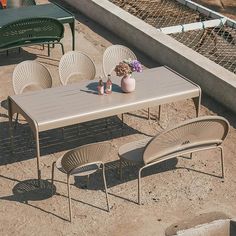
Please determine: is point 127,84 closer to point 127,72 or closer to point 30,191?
point 127,72

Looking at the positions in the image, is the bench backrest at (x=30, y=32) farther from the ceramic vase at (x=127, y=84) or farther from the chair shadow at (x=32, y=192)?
the chair shadow at (x=32, y=192)

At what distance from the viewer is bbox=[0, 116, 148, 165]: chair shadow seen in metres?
8.93

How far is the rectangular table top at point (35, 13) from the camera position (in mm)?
11555

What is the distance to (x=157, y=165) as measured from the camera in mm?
8727

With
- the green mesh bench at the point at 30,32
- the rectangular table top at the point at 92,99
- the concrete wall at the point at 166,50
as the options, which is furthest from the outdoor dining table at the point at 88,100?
the green mesh bench at the point at 30,32

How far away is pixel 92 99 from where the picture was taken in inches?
334

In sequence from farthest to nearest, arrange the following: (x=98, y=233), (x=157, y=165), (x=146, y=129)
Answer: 1. (x=146, y=129)
2. (x=157, y=165)
3. (x=98, y=233)

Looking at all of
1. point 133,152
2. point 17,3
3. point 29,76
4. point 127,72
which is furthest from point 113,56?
point 17,3

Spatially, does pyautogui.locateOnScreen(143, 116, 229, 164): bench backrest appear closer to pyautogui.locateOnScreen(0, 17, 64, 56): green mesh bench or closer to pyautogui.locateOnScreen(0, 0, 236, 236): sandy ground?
pyautogui.locateOnScreen(0, 0, 236, 236): sandy ground

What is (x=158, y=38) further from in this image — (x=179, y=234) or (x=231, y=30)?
(x=179, y=234)

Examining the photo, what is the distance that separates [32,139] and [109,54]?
1875 mm

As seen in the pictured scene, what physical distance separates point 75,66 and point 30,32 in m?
1.78

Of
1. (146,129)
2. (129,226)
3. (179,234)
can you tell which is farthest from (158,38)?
(179,234)

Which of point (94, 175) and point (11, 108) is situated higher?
point (11, 108)
